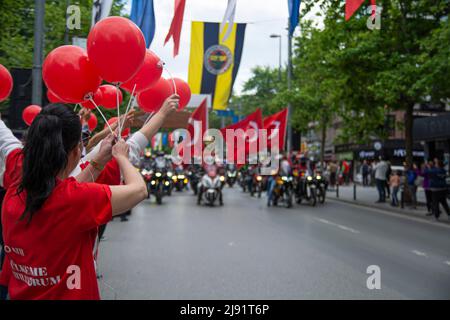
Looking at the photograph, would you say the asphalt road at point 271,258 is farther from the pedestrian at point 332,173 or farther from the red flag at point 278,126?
the pedestrian at point 332,173

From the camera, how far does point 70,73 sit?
310 cm

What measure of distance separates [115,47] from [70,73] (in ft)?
1.36

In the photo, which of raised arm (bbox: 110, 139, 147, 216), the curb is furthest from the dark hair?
the curb

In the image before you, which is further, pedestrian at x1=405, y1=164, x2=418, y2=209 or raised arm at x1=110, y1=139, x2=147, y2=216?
pedestrian at x1=405, y1=164, x2=418, y2=209

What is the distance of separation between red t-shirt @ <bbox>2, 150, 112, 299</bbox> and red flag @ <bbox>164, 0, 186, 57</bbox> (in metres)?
3.38

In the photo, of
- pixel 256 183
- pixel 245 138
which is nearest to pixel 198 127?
pixel 245 138

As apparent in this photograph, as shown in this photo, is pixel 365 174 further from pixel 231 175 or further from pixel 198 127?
pixel 198 127

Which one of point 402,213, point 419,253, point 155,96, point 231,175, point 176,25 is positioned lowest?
point 402,213

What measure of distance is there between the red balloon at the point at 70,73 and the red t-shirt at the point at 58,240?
1.18m

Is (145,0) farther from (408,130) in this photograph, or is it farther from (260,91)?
(260,91)

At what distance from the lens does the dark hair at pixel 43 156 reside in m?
2.02

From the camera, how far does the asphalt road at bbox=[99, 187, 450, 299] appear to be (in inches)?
223

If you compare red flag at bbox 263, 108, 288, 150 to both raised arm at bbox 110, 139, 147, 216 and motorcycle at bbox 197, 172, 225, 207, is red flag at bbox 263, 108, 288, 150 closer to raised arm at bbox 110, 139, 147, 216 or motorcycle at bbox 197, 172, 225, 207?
motorcycle at bbox 197, 172, 225, 207

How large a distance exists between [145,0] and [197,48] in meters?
3.01
